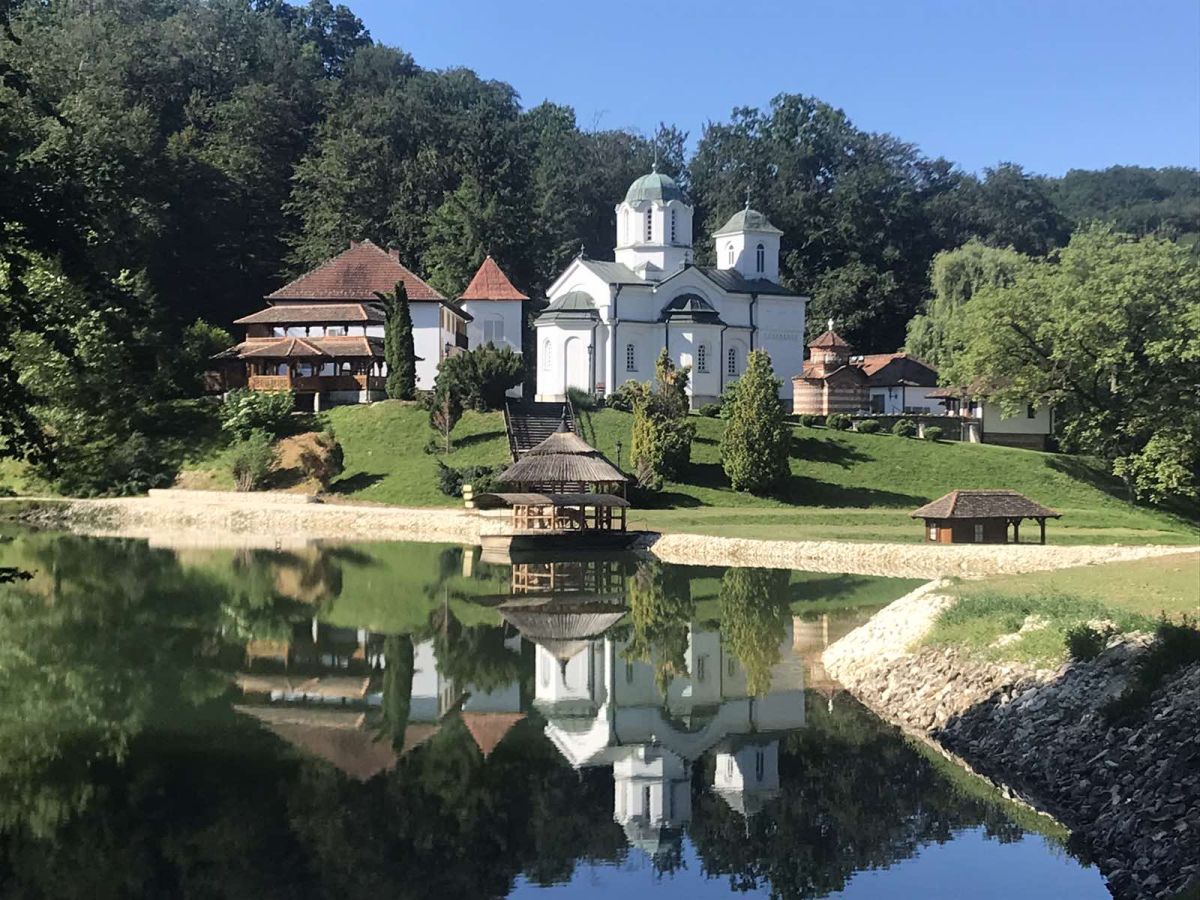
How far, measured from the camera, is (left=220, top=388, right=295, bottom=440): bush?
160 ft

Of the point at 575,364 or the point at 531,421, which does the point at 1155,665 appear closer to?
the point at 531,421

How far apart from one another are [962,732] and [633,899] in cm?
630

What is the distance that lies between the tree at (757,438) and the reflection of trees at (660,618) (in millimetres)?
10321

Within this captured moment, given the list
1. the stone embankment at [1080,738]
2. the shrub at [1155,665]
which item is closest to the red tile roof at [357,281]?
the stone embankment at [1080,738]

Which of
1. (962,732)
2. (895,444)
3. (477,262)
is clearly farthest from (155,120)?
(962,732)

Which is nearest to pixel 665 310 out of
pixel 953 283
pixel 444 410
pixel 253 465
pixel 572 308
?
pixel 572 308

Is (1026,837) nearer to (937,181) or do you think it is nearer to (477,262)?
(477,262)

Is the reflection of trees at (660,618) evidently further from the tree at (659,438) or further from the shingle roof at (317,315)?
the shingle roof at (317,315)

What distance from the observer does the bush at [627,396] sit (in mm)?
47281

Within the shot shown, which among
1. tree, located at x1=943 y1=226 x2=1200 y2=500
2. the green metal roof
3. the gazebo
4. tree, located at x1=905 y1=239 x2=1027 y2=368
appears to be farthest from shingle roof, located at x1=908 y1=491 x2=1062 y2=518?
tree, located at x1=905 y1=239 x2=1027 y2=368

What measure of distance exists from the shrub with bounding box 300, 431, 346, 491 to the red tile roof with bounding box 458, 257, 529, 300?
1817 cm

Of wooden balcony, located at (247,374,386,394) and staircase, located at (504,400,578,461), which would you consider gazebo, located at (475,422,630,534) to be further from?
wooden balcony, located at (247,374,386,394)

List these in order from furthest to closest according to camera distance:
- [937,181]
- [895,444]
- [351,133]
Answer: [937,181]
[351,133]
[895,444]

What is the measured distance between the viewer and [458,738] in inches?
651
